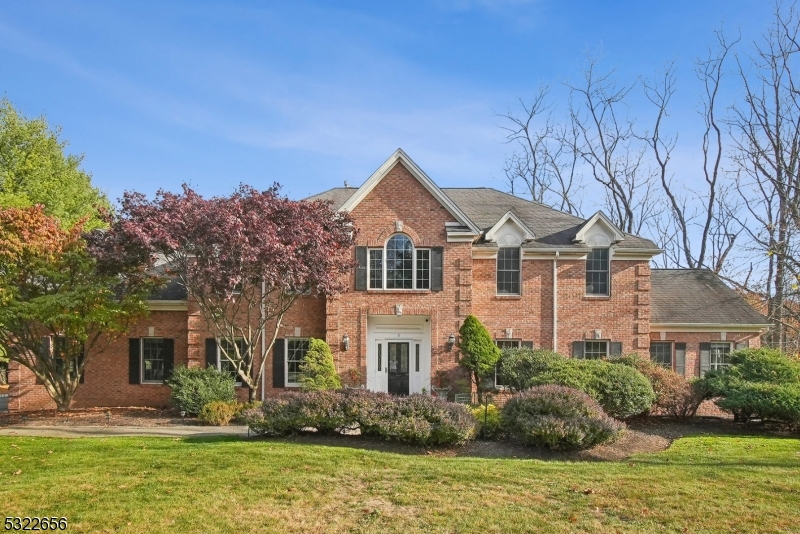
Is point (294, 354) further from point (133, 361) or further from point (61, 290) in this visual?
point (61, 290)

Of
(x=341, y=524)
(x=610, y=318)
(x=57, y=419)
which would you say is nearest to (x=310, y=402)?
(x=341, y=524)

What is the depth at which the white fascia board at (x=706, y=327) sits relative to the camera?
69.7 ft

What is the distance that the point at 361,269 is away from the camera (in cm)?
1961

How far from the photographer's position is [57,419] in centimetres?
1738

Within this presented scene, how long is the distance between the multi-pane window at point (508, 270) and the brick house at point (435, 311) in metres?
0.03

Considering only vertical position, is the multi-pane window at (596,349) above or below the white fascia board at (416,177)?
below

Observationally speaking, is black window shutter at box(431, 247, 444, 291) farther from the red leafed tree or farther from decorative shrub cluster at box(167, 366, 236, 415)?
decorative shrub cluster at box(167, 366, 236, 415)

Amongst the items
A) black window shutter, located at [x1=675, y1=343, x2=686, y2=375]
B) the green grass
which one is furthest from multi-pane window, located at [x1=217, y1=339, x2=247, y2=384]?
black window shutter, located at [x1=675, y1=343, x2=686, y2=375]

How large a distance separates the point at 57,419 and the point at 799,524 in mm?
17771

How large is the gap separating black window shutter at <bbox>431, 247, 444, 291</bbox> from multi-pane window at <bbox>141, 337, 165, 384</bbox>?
9.44 m

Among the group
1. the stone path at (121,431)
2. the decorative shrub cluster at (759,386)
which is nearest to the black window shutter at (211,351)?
the stone path at (121,431)

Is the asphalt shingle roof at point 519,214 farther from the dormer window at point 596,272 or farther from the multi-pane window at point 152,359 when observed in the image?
the multi-pane window at point 152,359

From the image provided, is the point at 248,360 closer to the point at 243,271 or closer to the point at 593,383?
the point at 243,271

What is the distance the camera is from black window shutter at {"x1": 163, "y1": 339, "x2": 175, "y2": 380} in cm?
2047
